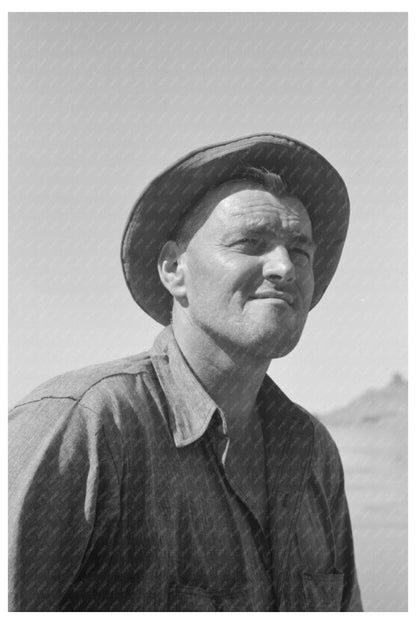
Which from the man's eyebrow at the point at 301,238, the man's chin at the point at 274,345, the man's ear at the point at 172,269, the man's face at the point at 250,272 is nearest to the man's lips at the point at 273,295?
the man's face at the point at 250,272

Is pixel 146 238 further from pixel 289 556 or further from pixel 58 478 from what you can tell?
pixel 289 556

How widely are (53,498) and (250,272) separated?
1.10m

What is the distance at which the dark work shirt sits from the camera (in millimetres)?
2848

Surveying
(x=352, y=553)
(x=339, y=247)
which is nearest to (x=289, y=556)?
(x=352, y=553)

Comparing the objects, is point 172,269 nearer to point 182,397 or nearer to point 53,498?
point 182,397

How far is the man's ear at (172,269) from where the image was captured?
3.46m

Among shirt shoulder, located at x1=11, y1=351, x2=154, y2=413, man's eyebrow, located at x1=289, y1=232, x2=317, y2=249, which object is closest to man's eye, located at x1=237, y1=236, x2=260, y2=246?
man's eyebrow, located at x1=289, y1=232, x2=317, y2=249

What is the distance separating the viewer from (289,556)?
11.0 feet

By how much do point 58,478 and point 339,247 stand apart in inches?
65.8

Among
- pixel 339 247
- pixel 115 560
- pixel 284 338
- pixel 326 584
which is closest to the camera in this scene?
pixel 115 560

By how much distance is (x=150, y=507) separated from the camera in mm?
3002

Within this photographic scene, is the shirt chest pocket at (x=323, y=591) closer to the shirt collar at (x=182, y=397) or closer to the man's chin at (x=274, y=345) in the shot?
the shirt collar at (x=182, y=397)

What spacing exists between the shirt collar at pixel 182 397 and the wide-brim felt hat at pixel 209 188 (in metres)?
0.33

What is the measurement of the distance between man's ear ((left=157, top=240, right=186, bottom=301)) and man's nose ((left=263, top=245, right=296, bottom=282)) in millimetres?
398
